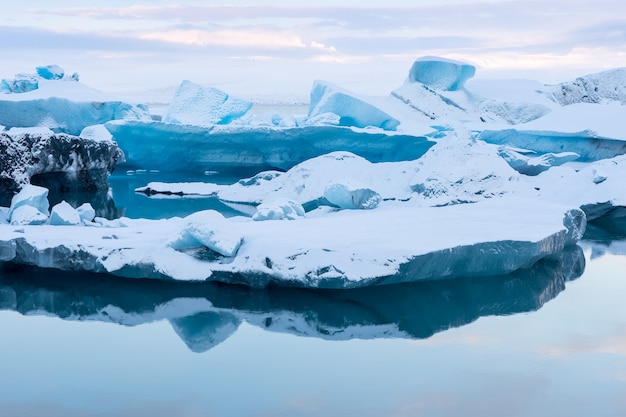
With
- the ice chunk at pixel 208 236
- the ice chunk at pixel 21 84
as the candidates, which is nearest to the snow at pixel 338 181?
the ice chunk at pixel 208 236

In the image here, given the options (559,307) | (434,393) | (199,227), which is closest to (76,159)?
(199,227)

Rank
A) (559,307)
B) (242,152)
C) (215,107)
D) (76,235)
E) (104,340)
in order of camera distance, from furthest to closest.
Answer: (215,107) < (242,152) < (76,235) < (559,307) < (104,340)

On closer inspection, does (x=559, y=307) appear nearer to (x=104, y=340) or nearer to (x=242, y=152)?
(x=104, y=340)

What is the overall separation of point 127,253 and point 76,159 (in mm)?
3870

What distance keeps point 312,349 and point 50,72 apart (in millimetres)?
9862

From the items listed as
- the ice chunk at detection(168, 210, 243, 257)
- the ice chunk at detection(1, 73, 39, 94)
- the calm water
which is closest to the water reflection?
the calm water

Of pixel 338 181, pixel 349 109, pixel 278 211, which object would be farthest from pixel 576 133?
pixel 278 211

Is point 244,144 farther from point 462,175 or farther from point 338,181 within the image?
point 462,175

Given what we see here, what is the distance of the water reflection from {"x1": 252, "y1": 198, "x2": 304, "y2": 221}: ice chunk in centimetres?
129

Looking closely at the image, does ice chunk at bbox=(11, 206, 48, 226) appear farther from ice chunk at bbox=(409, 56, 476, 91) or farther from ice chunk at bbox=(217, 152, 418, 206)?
ice chunk at bbox=(409, 56, 476, 91)

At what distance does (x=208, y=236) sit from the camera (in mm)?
3439

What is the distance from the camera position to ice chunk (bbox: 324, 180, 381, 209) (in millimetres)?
5434

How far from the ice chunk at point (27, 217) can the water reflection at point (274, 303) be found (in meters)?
0.81

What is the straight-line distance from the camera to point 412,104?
11.2m
